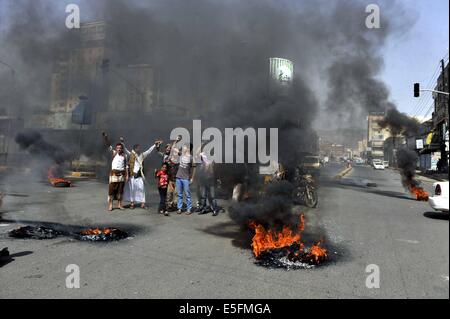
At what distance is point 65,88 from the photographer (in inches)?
468

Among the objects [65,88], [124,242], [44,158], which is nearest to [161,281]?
[124,242]

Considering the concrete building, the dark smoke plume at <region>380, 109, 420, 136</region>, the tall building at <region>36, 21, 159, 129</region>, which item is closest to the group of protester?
the concrete building

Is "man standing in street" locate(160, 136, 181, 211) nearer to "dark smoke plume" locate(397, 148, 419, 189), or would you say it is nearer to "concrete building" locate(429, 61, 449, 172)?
"concrete building" locate(429, 61, 449, 172)

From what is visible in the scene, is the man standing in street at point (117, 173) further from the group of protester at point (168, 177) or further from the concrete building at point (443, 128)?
the concrete building at point (443, 128)

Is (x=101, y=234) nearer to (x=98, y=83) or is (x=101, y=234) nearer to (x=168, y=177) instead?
(x=168, y=177)

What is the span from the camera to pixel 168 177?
6449 mm

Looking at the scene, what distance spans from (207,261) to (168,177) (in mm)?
3060

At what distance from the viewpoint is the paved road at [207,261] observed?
279 centimetres

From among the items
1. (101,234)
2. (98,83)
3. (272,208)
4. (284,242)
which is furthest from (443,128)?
(98,83)

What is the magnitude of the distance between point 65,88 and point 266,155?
975cm

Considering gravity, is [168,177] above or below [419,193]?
above

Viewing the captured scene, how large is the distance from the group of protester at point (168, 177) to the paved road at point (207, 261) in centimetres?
47

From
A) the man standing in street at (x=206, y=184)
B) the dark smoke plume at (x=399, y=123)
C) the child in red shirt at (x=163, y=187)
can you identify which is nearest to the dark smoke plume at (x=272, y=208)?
the man standing in street at (x=206, y=184)

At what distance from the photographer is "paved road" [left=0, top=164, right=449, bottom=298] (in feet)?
9.16
